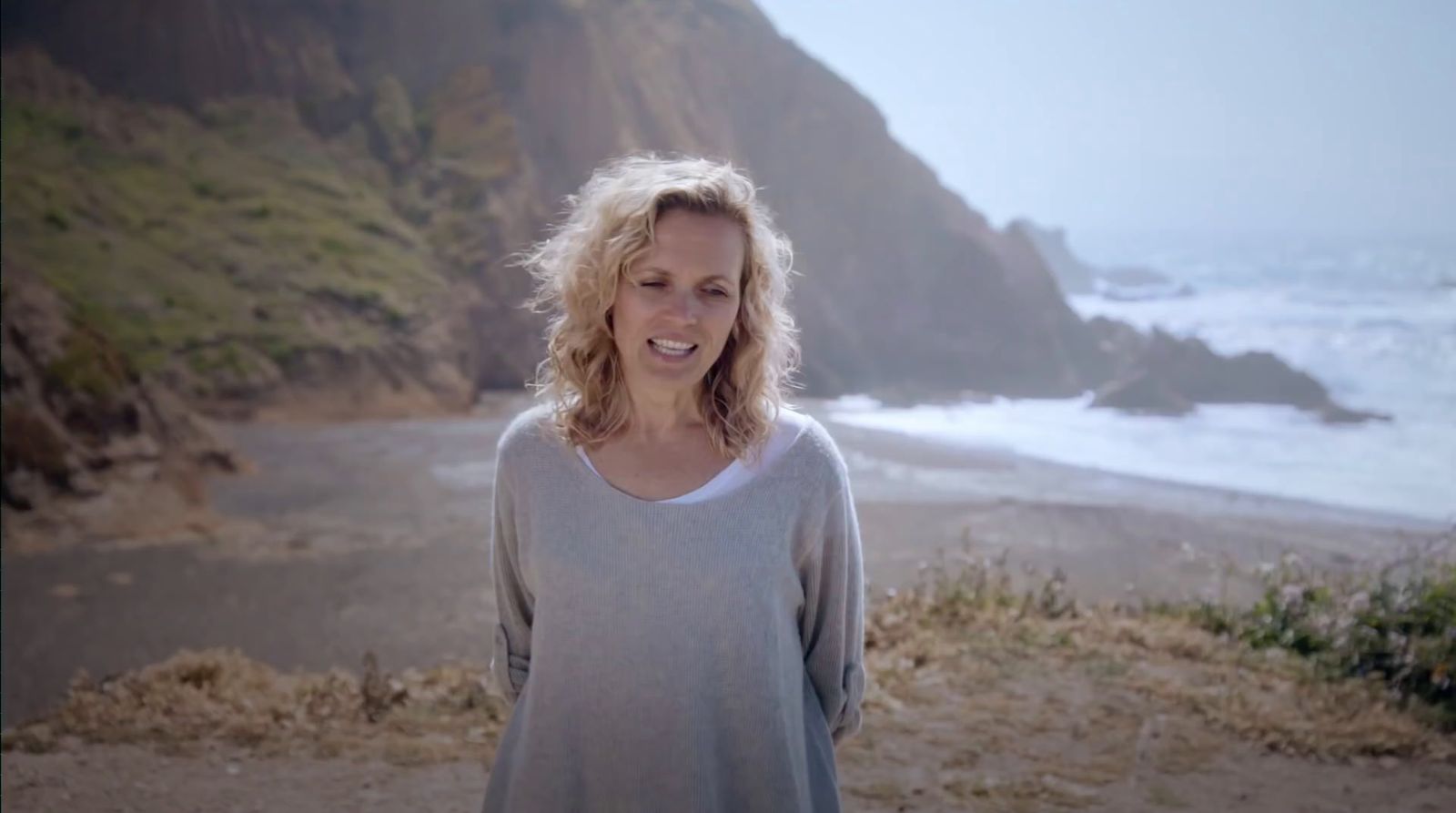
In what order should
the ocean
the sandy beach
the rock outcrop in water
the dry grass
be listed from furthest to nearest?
the rock outcrop in water < the ocean < the dry grass < the sandy beach

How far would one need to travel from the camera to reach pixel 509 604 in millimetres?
1867

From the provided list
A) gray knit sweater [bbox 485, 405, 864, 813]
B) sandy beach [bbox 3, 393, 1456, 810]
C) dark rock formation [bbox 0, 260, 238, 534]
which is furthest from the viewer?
dark rock formation [bbox 0, 260, 238, 534]

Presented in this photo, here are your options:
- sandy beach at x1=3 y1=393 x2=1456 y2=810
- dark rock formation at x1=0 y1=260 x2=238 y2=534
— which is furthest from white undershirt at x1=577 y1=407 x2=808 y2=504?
dark rock formation at x1=0 y1=260 x2=238 y2=534

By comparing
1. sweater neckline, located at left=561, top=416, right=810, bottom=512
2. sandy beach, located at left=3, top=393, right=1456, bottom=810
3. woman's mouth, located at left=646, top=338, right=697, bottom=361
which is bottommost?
sandy beach, located at left=3, top=393, right=1456, bottom=810

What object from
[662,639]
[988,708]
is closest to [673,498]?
[662,639]

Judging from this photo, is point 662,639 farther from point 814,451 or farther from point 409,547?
point 409,547

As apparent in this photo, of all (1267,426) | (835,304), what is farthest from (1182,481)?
(835,304)

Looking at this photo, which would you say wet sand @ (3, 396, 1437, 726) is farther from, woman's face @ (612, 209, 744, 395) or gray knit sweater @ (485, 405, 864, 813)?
woman's face @ (612, 209, 744, 395)

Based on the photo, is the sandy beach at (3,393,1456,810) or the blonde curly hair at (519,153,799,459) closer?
the blonde curly hair at (519,153,799,459)

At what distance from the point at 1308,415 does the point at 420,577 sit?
1196 cm

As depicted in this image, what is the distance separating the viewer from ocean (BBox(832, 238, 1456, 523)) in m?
11.8

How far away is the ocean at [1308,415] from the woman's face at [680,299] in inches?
A: 347

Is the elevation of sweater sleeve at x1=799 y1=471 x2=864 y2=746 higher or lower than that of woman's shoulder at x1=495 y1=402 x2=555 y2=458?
lower

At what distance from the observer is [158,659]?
572 cm
